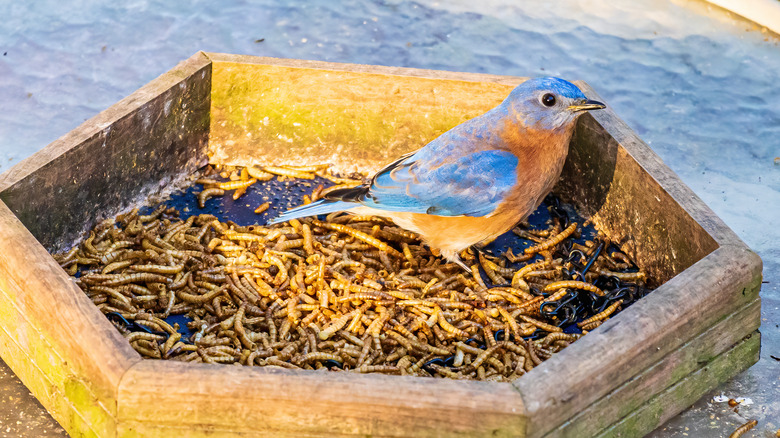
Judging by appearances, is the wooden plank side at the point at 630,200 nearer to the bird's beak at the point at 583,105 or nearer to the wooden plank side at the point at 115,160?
the bird's beak at the point at 583,105

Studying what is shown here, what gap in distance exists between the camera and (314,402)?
3.37 m

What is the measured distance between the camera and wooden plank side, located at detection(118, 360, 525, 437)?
3.37 meters

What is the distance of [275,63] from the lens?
18.5 feet

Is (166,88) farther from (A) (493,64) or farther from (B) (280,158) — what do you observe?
(A) (493,64)

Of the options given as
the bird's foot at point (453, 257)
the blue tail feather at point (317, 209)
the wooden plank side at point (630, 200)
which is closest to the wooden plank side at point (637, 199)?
the wooden plank side at point (630, 200)

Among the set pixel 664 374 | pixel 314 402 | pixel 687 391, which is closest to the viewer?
pixel 314 402

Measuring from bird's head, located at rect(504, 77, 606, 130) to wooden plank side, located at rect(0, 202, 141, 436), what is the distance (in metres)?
2.31

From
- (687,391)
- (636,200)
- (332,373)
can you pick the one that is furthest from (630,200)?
(332,373)

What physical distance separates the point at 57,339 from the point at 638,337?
2.39 meters

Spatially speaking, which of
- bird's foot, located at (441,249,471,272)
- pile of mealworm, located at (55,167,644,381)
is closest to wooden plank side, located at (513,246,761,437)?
pile of mealworm, located at (55,167,644,381)

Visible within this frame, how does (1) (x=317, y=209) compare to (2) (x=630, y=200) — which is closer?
(1) (x=317, y=209)

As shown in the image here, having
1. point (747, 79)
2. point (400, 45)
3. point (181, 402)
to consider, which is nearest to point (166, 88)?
point (181, 402)

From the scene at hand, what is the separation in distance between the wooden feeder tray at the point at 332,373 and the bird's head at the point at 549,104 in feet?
1.91

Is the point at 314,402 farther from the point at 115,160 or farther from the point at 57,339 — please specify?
the point at 115,160
